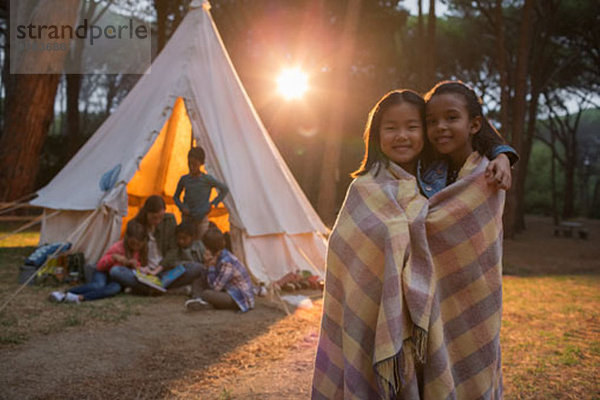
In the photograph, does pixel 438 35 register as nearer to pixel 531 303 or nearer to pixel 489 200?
pixel 531 303

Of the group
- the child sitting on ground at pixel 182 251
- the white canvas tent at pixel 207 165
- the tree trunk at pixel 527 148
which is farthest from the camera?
the tree trunk at pixel 527 148

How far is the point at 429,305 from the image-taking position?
1.30 meters

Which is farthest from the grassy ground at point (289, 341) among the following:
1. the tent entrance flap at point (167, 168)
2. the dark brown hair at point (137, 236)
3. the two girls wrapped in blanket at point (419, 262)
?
the tent entrance flap at point (167, 168)

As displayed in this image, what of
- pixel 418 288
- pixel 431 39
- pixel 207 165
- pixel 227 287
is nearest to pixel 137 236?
pixel 227 287

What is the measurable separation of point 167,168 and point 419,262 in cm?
629

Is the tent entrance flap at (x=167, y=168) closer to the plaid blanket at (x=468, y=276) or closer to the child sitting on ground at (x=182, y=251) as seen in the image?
the child sitting on ground at (x=182, y=251)

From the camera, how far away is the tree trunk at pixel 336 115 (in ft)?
24.4

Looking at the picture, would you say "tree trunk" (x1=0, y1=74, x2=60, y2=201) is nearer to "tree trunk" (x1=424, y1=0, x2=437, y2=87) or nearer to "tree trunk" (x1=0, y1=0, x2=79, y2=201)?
Answer: "tree trunk" (x1=0, y1=0, x2=79, y2=201)

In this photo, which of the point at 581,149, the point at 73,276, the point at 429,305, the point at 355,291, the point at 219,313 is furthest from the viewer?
the point at 581,149

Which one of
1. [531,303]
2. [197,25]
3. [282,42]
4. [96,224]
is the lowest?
[531,303]

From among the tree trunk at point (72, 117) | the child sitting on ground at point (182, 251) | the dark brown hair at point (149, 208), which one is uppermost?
the tree trunk at point (72, 117)

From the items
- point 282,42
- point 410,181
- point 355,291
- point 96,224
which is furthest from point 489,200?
point 282,42

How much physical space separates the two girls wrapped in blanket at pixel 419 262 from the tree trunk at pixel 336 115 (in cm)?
608

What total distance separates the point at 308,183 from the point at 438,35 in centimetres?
709
